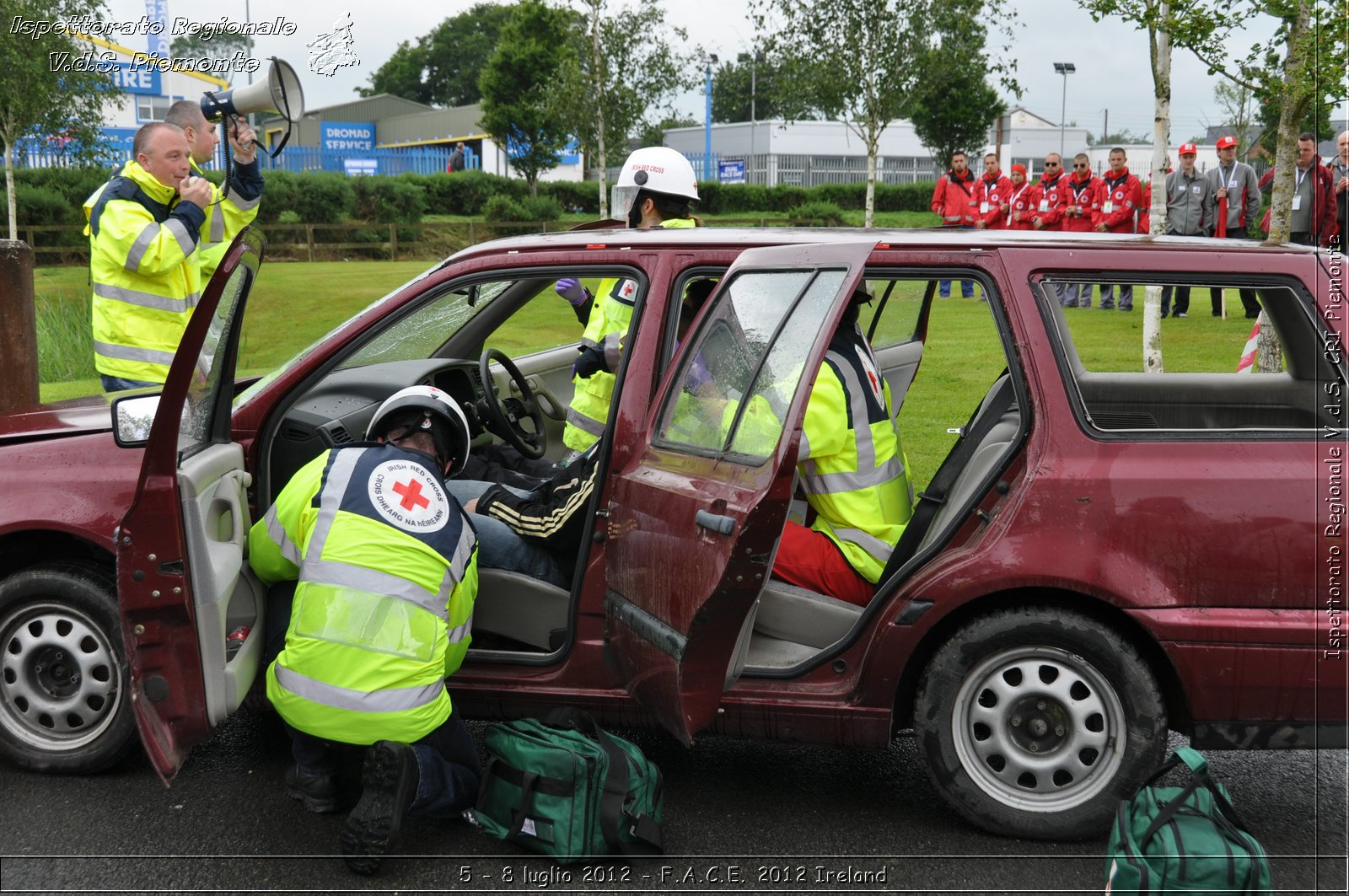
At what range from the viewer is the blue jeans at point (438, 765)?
337 cm

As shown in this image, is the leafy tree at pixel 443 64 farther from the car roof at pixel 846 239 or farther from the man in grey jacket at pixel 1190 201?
the car roof at pixel 846 239

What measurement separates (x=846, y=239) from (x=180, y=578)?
2090 mm

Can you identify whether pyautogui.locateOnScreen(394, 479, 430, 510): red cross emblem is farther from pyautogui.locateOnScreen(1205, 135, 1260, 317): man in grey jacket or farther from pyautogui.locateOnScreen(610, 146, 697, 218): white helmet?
pyautogui.locateOnScreen(1205, 135, 1260, 317): man in grey jacket

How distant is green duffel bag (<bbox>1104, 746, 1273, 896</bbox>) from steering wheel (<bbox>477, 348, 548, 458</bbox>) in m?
2.56

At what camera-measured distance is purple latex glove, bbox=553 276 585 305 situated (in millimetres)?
4859

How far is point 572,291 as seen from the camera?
16.0ft

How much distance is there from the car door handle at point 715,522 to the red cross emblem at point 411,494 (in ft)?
2.60

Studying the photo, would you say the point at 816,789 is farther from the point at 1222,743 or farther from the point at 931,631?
the point at 1222,743

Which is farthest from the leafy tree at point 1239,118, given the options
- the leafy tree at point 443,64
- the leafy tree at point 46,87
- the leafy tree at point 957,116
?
the leafy tree at point 443,64

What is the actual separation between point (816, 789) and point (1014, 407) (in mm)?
1397

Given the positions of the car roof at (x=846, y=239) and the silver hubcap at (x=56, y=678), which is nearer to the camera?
the car roof at (x=846, y=239)

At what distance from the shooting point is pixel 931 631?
3.48 metres

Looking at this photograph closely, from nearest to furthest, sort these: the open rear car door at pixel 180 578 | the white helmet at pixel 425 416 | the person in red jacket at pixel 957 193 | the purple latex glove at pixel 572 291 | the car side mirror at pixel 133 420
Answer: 1. the open rear car door at pixel 180 578
2. the white helmet at pixel 425 416
3. the car side mirror at pixel 133 420
4. the purple latex glove at pixel 572 291
5. the person in red jacket at pixel 957 193

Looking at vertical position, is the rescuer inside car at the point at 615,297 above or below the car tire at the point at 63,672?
above
